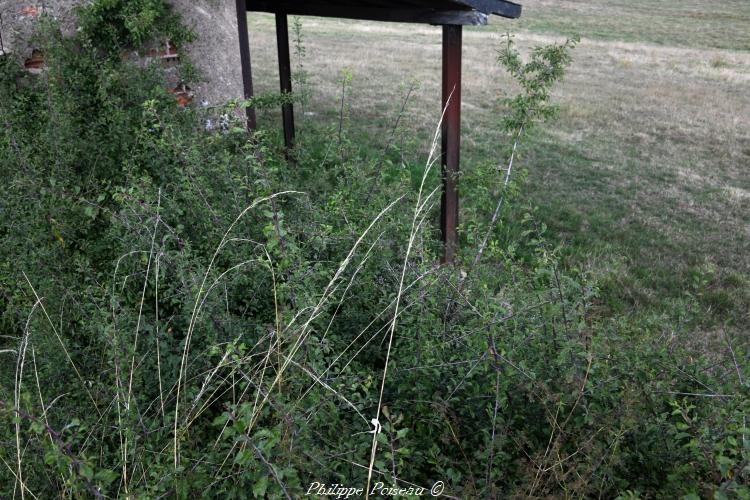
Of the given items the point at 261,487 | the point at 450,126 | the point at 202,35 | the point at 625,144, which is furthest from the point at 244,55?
the point at 625,144

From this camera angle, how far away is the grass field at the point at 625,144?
5.68m

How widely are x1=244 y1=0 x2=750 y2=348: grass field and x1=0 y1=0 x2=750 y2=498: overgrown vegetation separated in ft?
2.00

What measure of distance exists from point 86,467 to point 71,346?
137cm

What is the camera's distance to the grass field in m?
5.68

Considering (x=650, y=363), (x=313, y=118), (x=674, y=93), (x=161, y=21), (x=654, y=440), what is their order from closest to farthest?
(x=654, y=440) < (x=650, y=363) < (x=161, y=21) < (x=313, y=118) < (x=674, y=93)

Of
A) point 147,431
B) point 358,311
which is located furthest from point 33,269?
point 358,311

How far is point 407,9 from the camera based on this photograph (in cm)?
546

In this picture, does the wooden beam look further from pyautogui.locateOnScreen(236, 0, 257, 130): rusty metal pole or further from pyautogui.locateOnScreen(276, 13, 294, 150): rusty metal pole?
pyautogui.locateOnScreen(236, 0, 257, 130): rusty metal pole

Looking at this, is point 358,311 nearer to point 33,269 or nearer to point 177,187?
point 177,187

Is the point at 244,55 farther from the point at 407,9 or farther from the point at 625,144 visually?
the point at 625,144

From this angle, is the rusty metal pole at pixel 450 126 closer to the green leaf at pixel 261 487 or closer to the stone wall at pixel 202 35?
the stone wall at pixel 202 35

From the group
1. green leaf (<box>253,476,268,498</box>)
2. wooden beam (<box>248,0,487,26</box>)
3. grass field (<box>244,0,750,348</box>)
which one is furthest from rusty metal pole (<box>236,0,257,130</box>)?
green leaf (<box>253,476,268,498</box>)

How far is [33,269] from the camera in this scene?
307cm

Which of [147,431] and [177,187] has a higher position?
[177,187]
